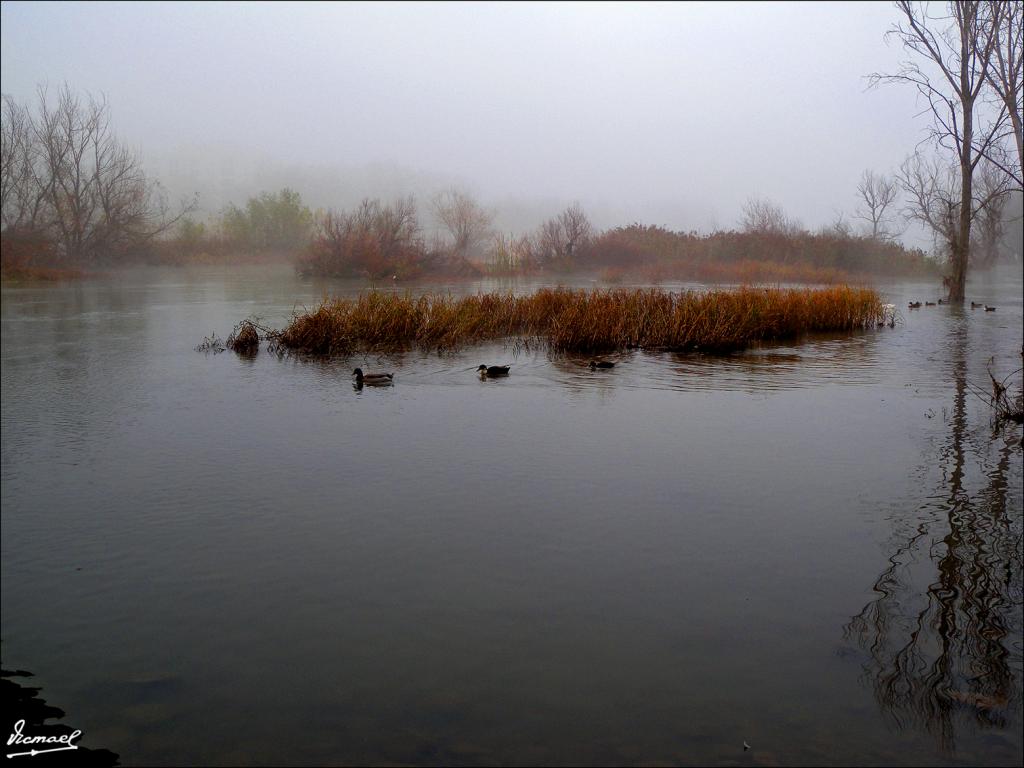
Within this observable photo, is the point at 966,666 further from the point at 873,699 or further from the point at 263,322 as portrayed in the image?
the point at 263,322

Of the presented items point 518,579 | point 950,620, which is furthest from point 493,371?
point 950,620

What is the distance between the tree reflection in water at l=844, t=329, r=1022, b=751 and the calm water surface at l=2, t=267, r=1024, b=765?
17mm

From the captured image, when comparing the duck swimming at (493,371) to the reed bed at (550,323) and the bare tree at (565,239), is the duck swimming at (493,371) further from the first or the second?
the bare tree at (565,239)

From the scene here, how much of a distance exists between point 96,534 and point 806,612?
4.68 meters

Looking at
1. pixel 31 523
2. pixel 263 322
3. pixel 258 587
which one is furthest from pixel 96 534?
pixel 263 322

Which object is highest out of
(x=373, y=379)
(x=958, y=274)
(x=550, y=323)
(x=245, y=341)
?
(x=958, y=274)

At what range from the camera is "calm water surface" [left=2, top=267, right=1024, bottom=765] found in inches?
136

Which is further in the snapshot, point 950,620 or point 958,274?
point 958,274

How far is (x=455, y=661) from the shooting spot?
155 inches

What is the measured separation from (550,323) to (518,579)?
12.4 m

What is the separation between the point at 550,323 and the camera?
1703 cm

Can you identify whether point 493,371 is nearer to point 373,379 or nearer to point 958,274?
point 373,379

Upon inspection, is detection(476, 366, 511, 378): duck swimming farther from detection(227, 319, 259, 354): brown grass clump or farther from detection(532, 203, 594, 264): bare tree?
detection(532, 203, 594, 264): bare tree

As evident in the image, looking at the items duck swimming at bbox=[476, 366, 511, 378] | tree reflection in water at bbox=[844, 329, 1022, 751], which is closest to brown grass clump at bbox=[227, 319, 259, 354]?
duck swimming at bbox=[476, 366, 511, 378]
